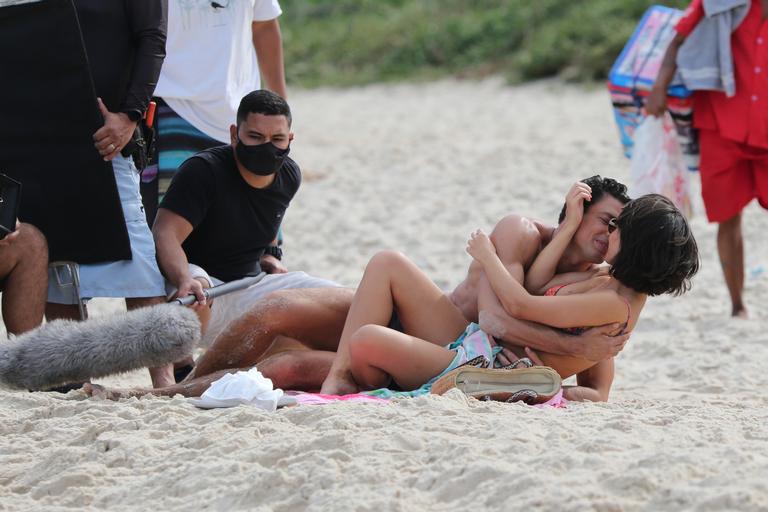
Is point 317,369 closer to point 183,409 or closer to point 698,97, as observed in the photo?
point 183,409

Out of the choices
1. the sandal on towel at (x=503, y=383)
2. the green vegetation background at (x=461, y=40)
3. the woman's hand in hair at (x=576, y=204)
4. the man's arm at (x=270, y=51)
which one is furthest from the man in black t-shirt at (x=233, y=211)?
the green vegetation background at (x=461, y=40)

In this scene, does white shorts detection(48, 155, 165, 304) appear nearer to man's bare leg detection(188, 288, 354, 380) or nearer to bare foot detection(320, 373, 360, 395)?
man's bare leg detection(188, 288, 354, 380)

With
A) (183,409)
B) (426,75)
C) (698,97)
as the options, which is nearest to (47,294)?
(183,409)

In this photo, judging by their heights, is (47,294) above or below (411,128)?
above

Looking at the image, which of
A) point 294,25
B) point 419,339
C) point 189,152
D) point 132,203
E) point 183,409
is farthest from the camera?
point 294,25

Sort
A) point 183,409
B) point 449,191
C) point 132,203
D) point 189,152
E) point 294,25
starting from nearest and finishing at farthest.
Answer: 1. point 183,409
2. point 132,203
3. point 189,152
4. point 449,191
5. point 294,25

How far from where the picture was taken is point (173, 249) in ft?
14.4

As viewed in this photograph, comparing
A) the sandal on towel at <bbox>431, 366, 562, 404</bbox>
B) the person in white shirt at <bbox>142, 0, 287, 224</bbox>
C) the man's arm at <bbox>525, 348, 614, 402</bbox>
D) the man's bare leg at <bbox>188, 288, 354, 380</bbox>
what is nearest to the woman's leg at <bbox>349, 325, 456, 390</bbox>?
the sandal on towel at <bbox>431, 366, 562, 404</bbox>

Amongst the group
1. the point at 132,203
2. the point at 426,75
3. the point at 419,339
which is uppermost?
the point at 132,203

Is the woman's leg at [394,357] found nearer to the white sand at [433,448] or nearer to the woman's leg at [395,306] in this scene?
the woman's leg at [395,306]

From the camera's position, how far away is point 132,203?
4395 mm

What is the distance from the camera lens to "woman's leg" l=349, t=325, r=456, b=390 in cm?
402

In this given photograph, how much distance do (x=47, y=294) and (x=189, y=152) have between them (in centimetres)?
96

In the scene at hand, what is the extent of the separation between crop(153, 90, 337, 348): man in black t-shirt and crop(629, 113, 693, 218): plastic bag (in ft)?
7.36
